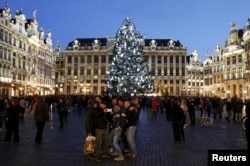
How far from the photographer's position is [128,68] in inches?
1908

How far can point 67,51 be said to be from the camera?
117 m

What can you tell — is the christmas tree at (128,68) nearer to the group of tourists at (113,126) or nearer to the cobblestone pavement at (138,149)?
the cobblestone pavement at (138,149)

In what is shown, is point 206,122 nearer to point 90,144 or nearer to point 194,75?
point 90,144

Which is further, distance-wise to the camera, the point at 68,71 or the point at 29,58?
the point at 68,71

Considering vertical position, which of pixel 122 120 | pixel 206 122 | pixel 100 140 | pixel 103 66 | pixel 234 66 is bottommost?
pixel 206 122

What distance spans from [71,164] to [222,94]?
8313 centimetres

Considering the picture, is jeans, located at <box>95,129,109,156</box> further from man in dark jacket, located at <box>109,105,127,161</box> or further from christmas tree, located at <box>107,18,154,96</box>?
christmas tree, located at <box>107,18,154,96</box>

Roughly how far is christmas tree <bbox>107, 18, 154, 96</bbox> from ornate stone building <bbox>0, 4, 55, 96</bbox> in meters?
21.8

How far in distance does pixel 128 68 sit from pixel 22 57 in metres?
31.8

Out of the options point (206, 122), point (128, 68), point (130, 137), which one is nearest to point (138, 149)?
point (130, 137)

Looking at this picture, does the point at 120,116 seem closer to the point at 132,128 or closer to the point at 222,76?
the point at 132,128

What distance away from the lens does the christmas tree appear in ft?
158

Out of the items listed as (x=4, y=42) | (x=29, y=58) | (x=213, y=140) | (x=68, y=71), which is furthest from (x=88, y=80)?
(x=213, y=140)

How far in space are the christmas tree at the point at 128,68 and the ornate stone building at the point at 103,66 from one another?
65031 mm
